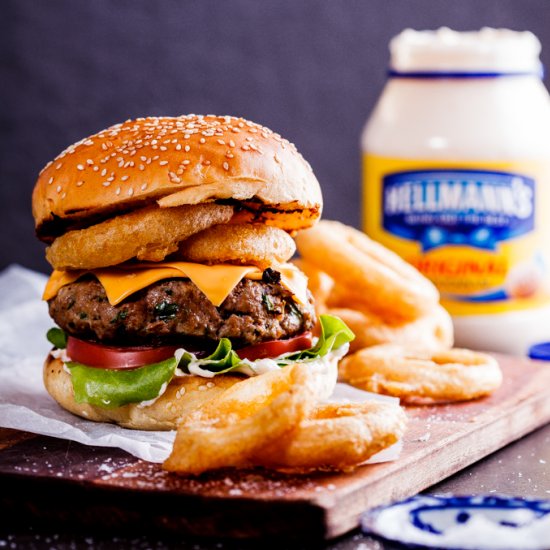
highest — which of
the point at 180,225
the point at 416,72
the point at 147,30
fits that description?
the point at 147,30

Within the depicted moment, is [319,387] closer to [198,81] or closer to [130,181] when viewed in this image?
[130,181]

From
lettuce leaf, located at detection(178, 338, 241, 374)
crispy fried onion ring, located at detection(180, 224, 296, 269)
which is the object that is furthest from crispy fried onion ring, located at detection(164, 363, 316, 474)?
crispy fried onion ring, located at detection(180, 224, 296, 269)

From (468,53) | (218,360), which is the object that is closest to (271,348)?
(218,360)

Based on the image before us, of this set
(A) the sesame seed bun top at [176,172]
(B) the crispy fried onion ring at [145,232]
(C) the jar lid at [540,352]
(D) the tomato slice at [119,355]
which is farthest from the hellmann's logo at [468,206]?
(D) the tomato slice at [119,355]

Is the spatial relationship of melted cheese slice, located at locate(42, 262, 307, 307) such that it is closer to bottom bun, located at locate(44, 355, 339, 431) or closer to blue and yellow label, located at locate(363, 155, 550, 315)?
bottom bun, located at locate(44, 355, 339, 431)

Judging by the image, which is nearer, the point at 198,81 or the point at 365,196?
the point at 365,196

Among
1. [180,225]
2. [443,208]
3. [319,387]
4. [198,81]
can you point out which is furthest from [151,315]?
[198,81]

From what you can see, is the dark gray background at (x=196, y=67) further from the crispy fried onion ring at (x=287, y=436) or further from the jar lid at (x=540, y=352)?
the crispy fried onion ring at (x=287, y=436)
